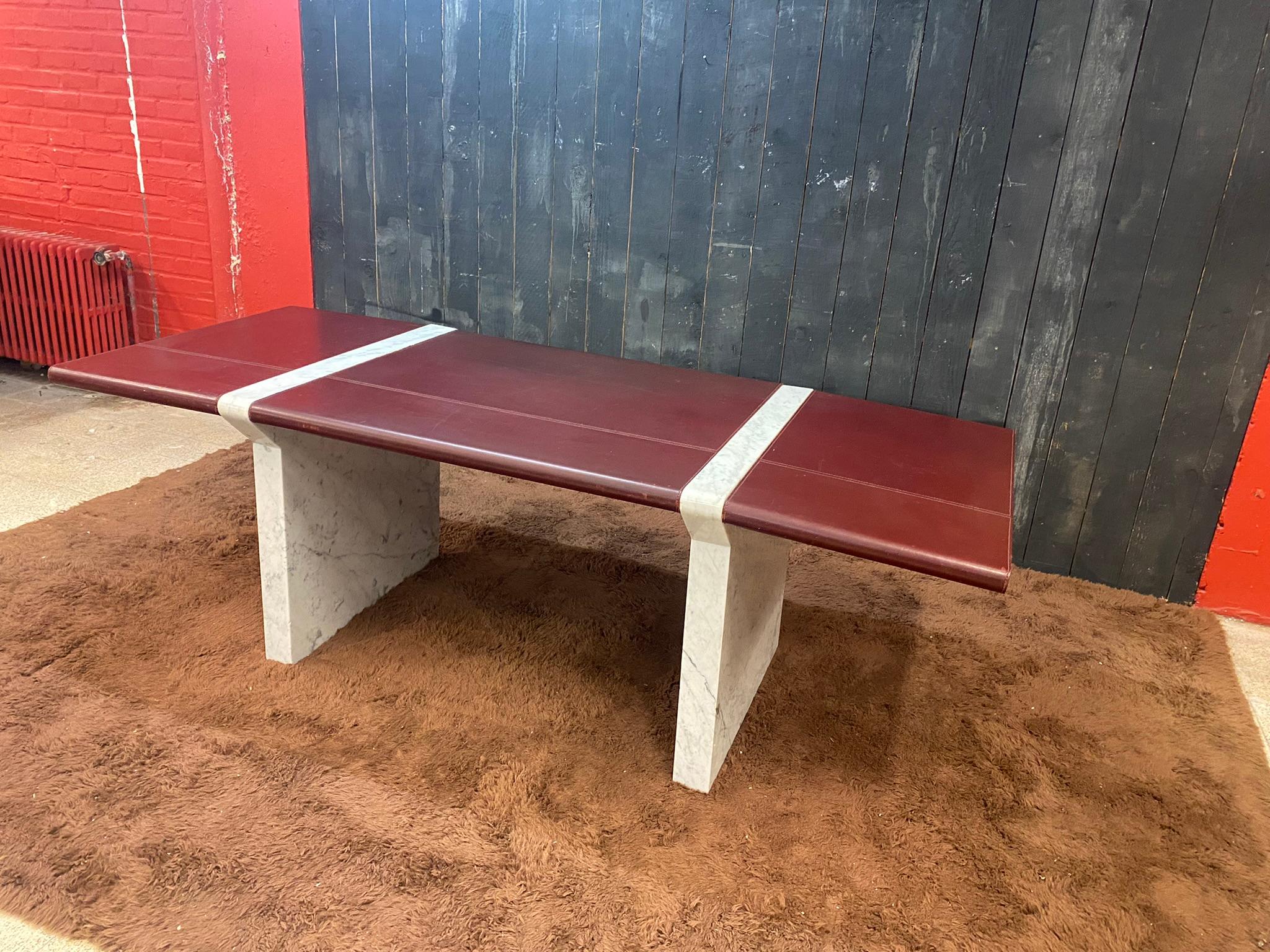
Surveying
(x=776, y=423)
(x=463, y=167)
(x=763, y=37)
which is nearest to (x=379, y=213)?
(x=463, y=167)

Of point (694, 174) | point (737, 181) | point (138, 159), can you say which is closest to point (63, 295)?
point (138, 159)

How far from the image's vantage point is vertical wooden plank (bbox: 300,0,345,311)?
3113 mm

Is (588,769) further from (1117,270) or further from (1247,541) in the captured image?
(1247,541)

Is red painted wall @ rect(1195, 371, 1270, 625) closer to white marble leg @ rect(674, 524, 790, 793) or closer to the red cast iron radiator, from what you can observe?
white marble leg @ rect(674, 524, 790, 793)

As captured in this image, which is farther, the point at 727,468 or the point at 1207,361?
the point at 1207,361

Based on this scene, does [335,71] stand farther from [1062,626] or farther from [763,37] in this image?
[1062,626]

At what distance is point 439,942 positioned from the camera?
57.2 inches

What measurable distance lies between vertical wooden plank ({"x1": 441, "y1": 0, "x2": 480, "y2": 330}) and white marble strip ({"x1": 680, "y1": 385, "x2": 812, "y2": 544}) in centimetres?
143

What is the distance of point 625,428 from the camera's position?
1929 millimetres

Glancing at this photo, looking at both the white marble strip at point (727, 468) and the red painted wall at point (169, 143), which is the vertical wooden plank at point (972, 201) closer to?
the white marble strip at point (727, 468)

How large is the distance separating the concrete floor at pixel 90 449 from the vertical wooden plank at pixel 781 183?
156cm

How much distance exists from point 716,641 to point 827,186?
1520 mm

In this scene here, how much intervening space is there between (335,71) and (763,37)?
1.53m

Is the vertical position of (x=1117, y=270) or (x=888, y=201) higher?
(x=888, y=201)
